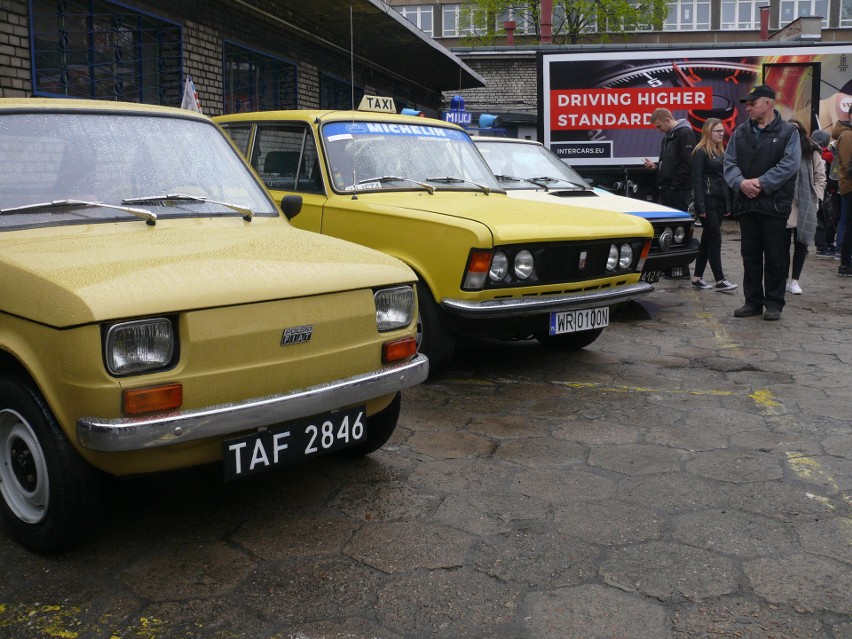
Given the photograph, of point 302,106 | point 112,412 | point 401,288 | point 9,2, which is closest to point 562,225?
point 401,288

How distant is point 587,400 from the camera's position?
5.26 m

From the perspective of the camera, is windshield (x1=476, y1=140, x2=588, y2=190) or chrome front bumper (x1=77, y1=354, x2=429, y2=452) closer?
chrome front bumper (x1=77, y1=354, x2=429, y2=452)

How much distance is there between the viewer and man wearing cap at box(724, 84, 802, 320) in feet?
24.3

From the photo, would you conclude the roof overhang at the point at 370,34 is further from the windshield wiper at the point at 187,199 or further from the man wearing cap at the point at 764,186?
the windshield wiper at the point at 187,199

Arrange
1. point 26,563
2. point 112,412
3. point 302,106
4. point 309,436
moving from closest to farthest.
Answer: point 112,412 < point 26,563 < point 309,436 < point 302,106

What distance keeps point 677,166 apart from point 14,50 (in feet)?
22.2

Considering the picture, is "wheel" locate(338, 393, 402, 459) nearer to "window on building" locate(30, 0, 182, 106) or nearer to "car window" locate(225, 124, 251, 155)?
"car window" locate(225, 124, 251, 155)

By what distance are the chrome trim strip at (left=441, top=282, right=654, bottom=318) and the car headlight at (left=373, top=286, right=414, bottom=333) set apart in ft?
4.72

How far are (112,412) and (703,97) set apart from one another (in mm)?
15806

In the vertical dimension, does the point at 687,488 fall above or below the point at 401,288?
below

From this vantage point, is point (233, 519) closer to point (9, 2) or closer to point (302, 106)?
point (9, 2)

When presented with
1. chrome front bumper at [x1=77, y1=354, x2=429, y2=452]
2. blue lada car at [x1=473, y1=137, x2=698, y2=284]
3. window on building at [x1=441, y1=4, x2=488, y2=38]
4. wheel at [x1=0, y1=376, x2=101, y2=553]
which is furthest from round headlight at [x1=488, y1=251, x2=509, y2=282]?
window on building at [x1=441, y1=4, x2=488, y2=38]

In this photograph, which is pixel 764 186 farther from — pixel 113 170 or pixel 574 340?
pixel 113 170

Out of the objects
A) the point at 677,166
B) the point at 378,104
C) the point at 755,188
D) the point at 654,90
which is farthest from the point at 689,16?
the point at 378,104
